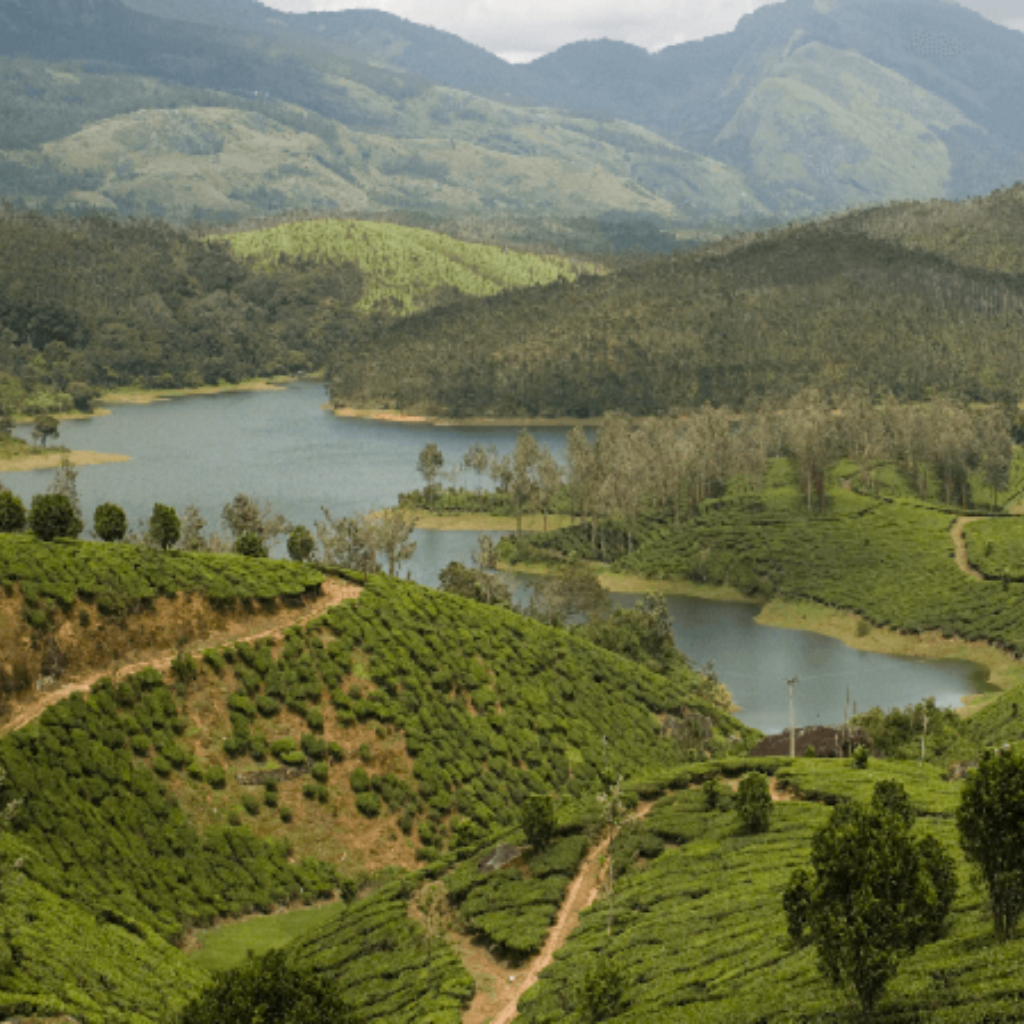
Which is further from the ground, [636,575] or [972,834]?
[972,834]

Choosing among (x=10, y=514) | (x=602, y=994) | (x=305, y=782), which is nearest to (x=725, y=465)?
(x=10, y=514)

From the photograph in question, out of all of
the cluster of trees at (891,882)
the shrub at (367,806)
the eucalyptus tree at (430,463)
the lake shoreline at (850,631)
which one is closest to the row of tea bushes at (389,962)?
the shrub at (367,806)

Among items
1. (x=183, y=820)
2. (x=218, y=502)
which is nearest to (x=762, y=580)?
(x=218, y=502)

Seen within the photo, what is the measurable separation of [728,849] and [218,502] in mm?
141320

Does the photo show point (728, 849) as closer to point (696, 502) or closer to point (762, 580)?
point (762, 580)

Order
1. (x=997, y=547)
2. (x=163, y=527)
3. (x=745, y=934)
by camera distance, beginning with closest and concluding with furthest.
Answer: (x=745, y=934)
(x=163, y=527)
(x=997, y=547)

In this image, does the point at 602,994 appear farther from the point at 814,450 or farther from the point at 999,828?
the point at 814,450

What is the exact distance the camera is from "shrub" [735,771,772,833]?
187ft

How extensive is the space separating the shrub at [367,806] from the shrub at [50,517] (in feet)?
78.9

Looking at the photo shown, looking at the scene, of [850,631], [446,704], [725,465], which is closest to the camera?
[446,704]

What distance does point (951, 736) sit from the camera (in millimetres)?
82312

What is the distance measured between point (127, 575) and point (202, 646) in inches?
230

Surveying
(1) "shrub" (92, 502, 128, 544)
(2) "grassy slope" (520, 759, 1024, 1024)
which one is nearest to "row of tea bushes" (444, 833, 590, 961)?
(2) "grassy slope" (520, 759, 1024, 1024)

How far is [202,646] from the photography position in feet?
226
